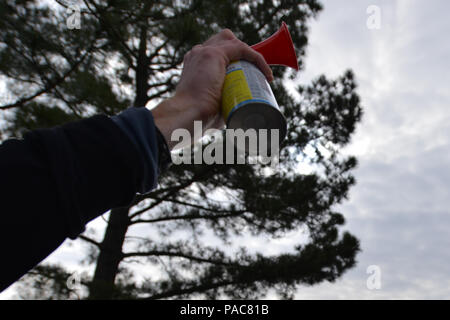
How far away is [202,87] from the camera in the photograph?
3.05 ft

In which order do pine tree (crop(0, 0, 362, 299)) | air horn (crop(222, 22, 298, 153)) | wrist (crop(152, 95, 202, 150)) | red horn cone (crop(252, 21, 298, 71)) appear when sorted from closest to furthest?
wrist (crop(152, 95, 202, 150)), air horn (crop(222, 22, 298, 153)), red horn cone (crop(252, 21, 298, 71)), pine tree (crop(0, 0, 362, 299))

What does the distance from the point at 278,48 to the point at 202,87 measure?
0.63 m

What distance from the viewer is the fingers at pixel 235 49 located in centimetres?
106

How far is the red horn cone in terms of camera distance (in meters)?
1.40

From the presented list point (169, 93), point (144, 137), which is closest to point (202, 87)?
point (144, 137)

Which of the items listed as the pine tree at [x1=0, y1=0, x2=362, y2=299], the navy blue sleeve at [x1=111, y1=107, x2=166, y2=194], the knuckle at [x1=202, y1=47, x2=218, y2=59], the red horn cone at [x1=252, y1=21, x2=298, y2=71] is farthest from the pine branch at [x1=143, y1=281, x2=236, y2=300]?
the navy blue sleeve at [x1=111, y1=107, x2=166, y2=194]

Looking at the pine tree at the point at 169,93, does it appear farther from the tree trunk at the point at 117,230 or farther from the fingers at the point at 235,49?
the fingers at the point at 235,49

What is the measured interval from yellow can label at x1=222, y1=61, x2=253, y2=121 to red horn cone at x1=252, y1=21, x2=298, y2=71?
44cm

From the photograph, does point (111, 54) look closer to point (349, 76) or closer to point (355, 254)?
point (349, 76)

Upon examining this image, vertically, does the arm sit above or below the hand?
below

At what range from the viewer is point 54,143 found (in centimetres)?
53

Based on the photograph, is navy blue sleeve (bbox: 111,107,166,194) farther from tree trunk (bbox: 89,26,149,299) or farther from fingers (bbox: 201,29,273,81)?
tree trunk (bbox: 89,26,149,299)

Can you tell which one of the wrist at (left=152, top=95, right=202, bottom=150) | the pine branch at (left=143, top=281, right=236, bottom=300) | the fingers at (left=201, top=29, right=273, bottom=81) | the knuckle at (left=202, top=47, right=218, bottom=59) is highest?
the fingers at (left=201, top=29, right=273, bottom=81)
